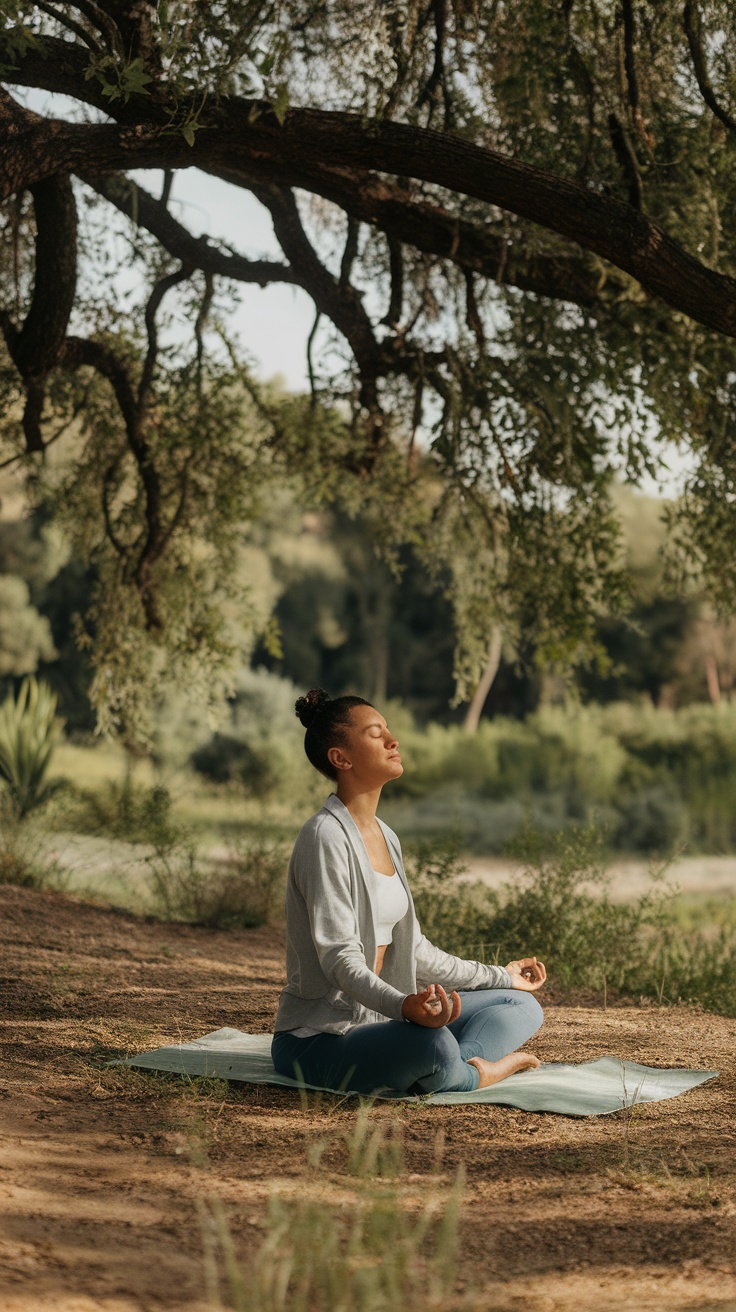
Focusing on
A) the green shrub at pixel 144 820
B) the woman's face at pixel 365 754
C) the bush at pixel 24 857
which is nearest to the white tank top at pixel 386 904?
the woman's face at pixel 365 754

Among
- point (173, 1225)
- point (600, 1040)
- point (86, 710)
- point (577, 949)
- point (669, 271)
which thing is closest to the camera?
point (173, 1225)

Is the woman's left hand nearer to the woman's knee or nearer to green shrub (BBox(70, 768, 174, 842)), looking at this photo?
the woman's knee

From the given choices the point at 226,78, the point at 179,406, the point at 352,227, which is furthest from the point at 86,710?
the point at 226,78

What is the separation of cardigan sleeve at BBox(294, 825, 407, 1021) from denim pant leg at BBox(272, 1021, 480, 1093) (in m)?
0.07

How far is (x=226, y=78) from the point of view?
17.0 ft

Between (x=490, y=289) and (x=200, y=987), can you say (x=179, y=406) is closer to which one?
(x=490, y=289)

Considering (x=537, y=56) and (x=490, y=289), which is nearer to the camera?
(x=537, y=56)

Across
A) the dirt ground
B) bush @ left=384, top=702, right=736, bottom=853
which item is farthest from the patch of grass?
bush @ left=384, top=702, right=736, bottom=853

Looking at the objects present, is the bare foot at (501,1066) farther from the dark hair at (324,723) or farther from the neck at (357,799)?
the dark hair at (324,723)

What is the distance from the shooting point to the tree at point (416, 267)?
528 centimetres

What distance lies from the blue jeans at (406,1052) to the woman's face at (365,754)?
0.72 metres

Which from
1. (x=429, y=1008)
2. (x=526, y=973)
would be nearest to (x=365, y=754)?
(x=429, y=1008)

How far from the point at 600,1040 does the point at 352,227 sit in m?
5.06

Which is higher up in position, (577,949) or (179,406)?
(179,406)
